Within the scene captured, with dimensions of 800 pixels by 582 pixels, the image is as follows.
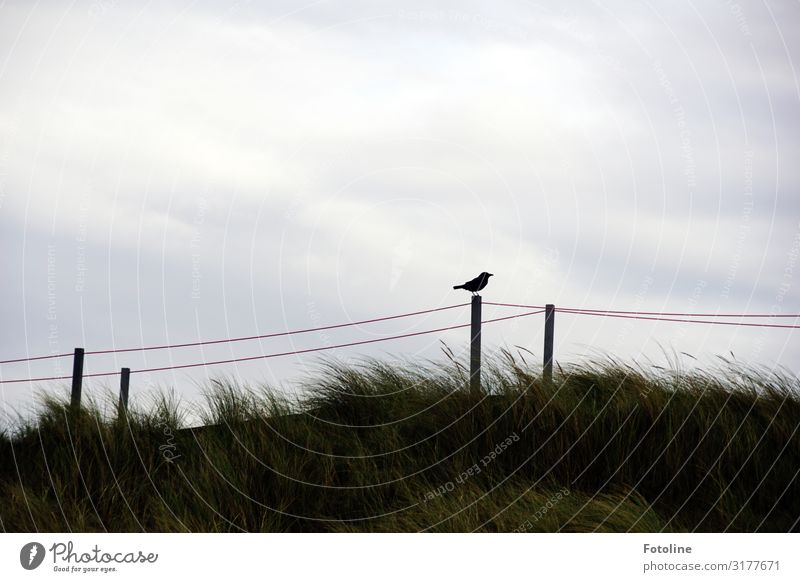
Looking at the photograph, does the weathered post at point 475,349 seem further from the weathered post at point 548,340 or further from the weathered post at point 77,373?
the weathered post at point 77,373

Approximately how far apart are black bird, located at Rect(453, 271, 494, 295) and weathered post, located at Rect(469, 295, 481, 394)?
9 cm

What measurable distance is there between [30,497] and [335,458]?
7.93 feet

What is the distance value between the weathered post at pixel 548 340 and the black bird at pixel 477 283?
71 cm

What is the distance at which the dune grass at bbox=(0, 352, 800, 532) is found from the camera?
22.3 ft

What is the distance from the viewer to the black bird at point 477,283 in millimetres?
8906

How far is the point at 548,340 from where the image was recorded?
28.9ft

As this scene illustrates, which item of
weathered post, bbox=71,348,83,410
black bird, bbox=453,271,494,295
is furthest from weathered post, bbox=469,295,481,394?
weathered post, bbox=71,348,83,410
